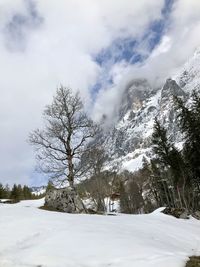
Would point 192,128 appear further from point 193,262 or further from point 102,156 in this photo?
point 193,262

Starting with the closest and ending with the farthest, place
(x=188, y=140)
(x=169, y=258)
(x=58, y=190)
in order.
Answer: (x=169, y=258) < (x=58, y=190) < (x=188, y=140)

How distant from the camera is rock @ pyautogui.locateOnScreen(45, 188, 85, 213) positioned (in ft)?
78.0

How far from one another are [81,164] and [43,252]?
18107 millimetres

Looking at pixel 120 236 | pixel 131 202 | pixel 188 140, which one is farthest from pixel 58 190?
pixel 131 202

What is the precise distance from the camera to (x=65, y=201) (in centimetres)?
2403

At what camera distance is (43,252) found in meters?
9.36

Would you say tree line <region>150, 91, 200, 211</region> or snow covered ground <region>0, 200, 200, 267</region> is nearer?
snow covered ground <region>0, 200, 200, 267</region>

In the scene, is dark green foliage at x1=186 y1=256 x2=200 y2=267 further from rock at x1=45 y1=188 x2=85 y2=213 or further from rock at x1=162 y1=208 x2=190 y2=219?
rock at x1=162 y1=208 x2=190 y2=219

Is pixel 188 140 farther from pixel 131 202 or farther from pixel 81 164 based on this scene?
pixel 131 202

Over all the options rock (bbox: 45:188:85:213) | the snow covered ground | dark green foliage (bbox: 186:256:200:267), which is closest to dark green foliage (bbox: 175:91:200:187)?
rock (bbox: 45:188:85:213)

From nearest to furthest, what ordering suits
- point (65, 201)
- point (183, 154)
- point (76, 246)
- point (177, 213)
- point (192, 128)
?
1. point (76, 246)
2. point (65, 201)
3. point (177, 213)
4. point (192, 128)
5. point (183, 154)

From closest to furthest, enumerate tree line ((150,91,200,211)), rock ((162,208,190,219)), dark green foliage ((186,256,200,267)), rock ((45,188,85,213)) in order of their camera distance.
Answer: dark green foliage ((186,256,200,267))
rock ((45,188,85,213))
rock ((162,208,190,219))
tree line ((150,91,200,211))

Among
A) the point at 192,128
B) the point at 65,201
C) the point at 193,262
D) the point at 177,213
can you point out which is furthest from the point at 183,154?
the point at 193,262

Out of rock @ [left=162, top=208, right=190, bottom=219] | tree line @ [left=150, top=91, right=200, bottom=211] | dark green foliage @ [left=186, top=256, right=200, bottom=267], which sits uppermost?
tree line @ [left=150, top=91, right=200, bottom=211]
